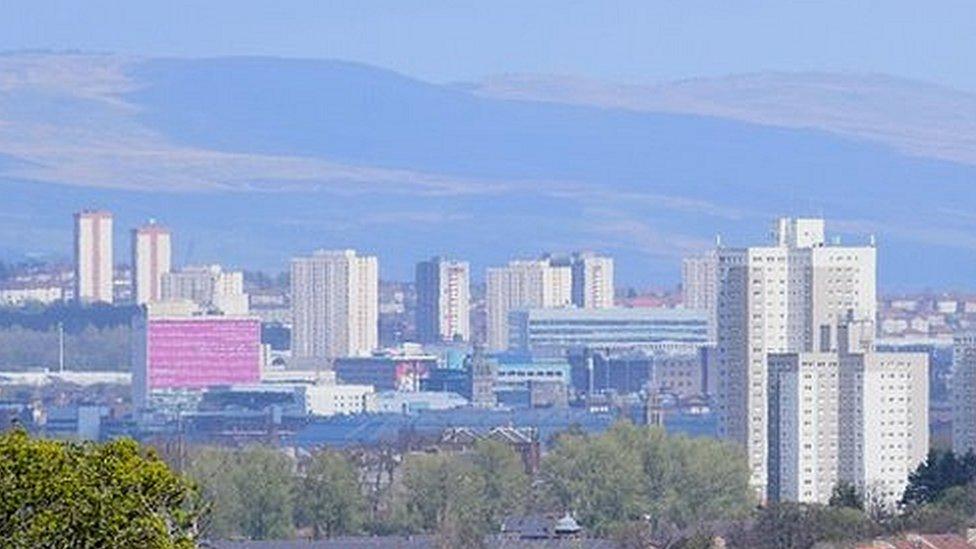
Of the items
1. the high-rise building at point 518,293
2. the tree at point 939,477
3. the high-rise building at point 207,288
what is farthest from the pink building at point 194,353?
the tree at point 939,477

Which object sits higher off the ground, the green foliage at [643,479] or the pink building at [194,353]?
the pink building at [194,353]

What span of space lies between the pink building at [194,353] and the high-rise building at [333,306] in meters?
4.05

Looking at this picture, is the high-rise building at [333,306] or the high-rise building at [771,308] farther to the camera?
the high-rise building at [333,306]

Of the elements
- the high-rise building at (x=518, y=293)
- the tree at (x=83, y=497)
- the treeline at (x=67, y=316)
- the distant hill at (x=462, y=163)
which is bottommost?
the tree at (x=83, y=497)

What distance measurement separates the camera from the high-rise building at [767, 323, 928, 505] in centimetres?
5594

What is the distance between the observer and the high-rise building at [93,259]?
11019 cm

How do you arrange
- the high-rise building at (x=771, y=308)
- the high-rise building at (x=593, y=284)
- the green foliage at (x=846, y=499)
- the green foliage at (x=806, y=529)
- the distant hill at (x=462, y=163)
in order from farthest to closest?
the distant hill at (x=462, y=163) → the high-rise building at (x=593, y=284) → the high-rise building at (x=771, y=308) → the green foliage at (x=846, y=499) → the green foliage at (x=806, y=529)

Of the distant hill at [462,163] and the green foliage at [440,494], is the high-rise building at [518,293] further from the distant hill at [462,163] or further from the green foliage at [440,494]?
the green foliage at [440,494]

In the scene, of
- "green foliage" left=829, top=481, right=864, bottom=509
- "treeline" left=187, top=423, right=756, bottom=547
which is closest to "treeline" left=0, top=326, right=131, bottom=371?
"treeline" left=187, top=423, right=756, bottom=547

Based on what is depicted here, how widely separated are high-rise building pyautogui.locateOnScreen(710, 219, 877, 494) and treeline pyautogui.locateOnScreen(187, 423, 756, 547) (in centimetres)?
1282

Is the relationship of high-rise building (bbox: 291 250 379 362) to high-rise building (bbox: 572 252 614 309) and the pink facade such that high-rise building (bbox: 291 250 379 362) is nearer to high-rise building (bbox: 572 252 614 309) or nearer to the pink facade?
the pink facade

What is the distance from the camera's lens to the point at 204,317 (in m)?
97.7

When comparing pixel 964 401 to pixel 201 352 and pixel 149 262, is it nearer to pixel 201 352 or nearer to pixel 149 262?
pixel 201 352

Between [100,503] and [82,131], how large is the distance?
146 metres
